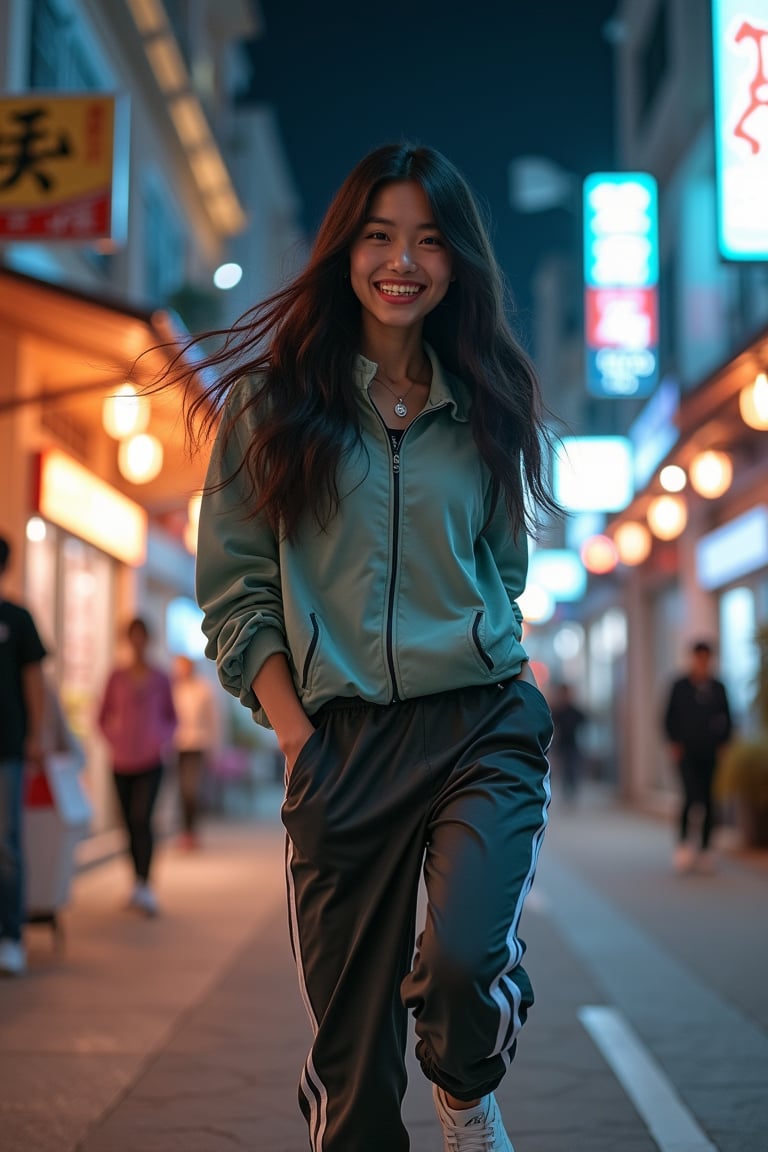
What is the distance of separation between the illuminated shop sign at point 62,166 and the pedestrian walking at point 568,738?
14.8 m

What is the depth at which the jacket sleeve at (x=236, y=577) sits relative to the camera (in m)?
2.74

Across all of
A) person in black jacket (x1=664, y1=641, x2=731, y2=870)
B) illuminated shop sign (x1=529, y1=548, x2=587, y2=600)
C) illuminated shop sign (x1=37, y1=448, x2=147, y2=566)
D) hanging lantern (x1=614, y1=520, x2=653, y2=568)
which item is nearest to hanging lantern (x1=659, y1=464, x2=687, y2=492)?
hanging lantern (x1=614, y1=520, x2=653, y2=568)

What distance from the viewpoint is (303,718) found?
2670 mm

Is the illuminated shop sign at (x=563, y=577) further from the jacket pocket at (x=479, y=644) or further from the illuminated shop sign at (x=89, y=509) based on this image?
the jacket pocket at (x=479, y=644)

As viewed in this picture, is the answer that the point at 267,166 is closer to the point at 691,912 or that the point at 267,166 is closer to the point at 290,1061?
the point at 691,912

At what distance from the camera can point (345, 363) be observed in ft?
9.58

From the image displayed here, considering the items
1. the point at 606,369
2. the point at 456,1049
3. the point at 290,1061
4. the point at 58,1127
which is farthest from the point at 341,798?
the point at 606,369

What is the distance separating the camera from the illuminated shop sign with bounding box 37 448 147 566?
36.1 feet

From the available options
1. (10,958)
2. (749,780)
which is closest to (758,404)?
(749,780)

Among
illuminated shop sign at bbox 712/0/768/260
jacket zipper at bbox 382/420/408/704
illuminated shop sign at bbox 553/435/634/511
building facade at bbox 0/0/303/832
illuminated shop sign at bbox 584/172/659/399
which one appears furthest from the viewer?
illuminated shop sign at bbox 553/435/634/511

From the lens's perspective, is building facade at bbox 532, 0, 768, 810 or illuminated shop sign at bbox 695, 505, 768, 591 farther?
building facade at bbox 532, 0, 768, 810

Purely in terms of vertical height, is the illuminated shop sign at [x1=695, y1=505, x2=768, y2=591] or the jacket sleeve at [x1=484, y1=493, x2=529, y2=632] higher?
the illuminated shop sign at [x1=695, y1=505, x2=768, y2=591]

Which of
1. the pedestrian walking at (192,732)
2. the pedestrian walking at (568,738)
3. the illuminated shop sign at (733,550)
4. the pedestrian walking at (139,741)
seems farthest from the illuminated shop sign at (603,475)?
the pedestrian walking at (139,741)

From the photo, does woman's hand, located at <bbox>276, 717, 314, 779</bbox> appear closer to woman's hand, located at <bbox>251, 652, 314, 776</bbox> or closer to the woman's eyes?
woman's hand, located at <bbox>251, 652, 314, 776</bbox>
